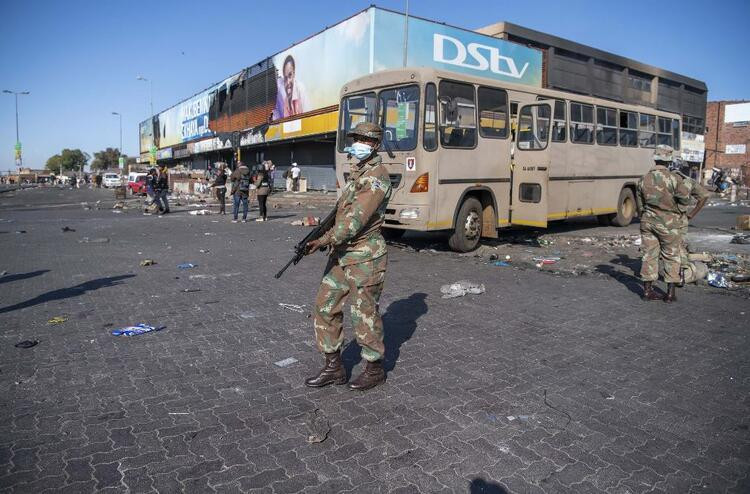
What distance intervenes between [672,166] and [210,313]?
5.80 meters

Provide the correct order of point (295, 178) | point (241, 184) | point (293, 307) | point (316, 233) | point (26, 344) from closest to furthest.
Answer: point (316, 233), point (26, 344), point (293, 307), point (241, 184), point (295, 178)

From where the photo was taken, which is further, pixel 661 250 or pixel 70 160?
pixel 70 160

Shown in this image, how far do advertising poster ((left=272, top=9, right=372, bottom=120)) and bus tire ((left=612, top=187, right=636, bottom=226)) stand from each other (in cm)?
1371

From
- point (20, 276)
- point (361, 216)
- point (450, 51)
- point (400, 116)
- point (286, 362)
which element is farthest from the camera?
point (450, 51)

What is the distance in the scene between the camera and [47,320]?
5.54 meters

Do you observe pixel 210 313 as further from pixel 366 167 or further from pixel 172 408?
pixel 366 167

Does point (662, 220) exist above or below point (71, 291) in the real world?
above

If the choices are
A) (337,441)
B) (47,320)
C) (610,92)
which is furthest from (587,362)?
(610,92)

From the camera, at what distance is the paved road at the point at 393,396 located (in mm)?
2803

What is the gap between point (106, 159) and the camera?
134m

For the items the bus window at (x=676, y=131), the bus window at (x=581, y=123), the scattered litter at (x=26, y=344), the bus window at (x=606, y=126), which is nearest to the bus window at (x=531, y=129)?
the bus window at (x=581, y=123)

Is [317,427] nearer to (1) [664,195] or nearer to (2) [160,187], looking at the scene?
(1) [664,195]

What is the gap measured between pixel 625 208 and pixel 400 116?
845cm

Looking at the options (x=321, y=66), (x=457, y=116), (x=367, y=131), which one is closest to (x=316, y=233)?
(x=367, y=131)
